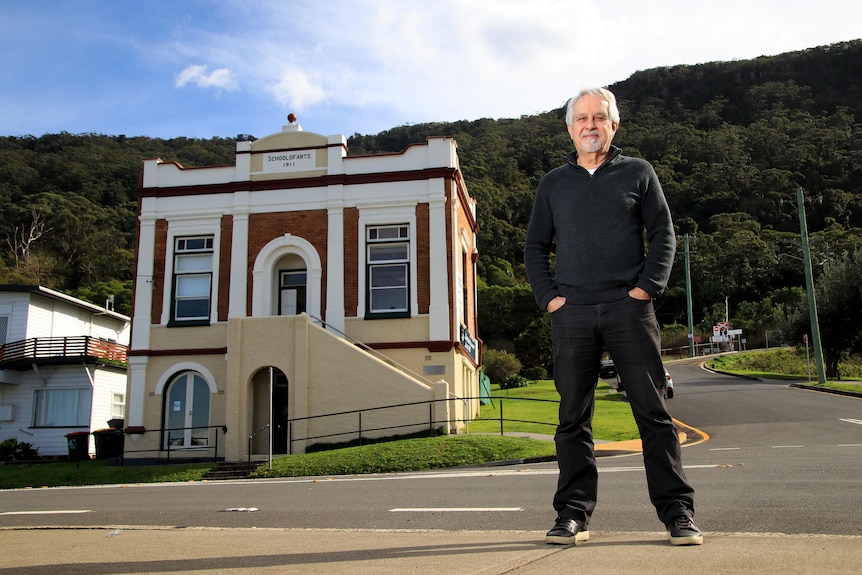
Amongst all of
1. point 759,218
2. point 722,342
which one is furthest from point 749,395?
point 759,218

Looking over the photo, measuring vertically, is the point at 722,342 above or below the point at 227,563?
above

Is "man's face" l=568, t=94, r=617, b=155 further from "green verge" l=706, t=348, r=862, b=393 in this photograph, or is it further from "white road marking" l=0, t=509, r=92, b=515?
"green verge" l=706, t=348, r=862, b=393

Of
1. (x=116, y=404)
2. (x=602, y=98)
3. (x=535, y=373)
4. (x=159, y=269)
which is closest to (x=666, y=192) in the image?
(x=535, y=373)

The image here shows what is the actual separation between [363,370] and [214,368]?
5.70m

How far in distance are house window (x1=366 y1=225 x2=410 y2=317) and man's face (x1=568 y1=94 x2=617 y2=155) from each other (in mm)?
18962

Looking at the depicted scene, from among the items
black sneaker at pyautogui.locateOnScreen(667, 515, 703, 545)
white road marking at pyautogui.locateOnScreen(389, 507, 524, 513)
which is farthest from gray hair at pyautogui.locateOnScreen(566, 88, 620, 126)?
white road marking at pyautogui.locateOnScreen(389, 507, 524, 513)

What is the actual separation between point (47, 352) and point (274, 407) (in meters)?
15.6

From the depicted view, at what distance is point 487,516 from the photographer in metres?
6.50

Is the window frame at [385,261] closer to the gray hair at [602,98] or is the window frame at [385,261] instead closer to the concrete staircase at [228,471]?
the concrete staircase at [228,471]

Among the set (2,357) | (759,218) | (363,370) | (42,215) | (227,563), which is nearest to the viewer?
(227,563)

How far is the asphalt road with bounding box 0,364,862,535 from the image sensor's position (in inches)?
225

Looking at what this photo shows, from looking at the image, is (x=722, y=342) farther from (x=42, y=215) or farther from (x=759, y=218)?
(x=42, y=215)

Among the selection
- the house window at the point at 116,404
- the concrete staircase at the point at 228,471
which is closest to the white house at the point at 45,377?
the house window at the point at 116,404

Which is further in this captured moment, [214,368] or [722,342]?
[722,342]
